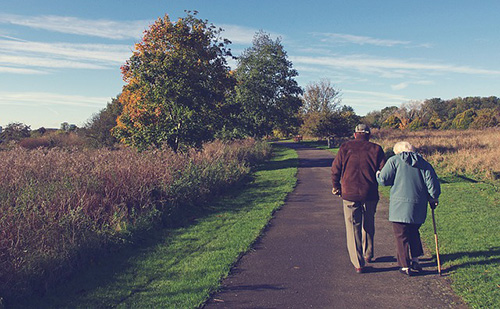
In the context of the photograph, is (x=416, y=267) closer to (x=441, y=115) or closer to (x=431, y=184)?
(x=431, y=184)

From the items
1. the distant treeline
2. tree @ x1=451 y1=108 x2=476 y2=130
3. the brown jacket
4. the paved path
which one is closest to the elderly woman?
the brown jacket

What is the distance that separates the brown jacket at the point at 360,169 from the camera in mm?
5184

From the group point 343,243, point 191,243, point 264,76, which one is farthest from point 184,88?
point 264,76

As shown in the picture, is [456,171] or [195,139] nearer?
[456,171]

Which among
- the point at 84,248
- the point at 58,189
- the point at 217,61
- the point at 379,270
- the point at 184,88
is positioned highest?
the point at 217,61

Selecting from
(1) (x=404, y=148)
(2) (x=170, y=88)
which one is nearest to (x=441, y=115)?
(2) (x=170, y=88)

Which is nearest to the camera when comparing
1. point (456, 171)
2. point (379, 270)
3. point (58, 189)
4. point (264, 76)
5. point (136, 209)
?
point (379, 270)

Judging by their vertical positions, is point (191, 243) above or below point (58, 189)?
below

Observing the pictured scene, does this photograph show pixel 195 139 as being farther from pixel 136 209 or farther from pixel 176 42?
pixel 136 209

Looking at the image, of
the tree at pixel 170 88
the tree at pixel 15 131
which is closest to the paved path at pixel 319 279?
the tree at pixel 170 88

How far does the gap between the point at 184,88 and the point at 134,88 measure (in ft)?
9.22

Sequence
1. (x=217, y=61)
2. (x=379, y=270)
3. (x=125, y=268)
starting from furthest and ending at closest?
(x=217, y=61) < (x=125, y=268) < (x=379, y=270)

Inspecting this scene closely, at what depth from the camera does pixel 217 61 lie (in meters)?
19.6

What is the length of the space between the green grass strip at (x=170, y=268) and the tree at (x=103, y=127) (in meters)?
24.8
